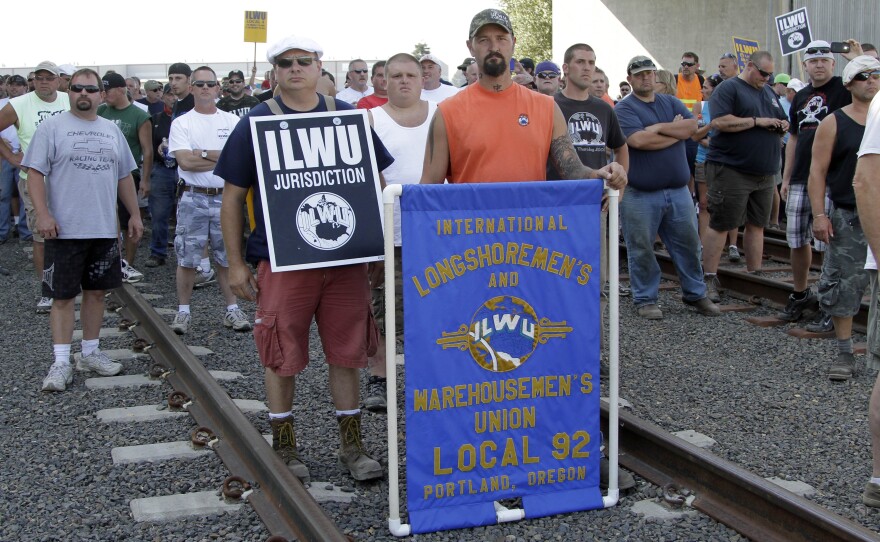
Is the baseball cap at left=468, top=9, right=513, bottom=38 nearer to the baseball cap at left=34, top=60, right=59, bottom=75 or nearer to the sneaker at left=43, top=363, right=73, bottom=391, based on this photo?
the sneaker at left=43, top=363, right=73, bottom=391

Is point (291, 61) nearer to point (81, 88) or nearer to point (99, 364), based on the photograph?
point (81, 88)

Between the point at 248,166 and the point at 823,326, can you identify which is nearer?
the point at 248,166

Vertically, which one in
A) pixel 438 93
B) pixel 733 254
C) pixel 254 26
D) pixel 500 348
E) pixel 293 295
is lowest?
pixel 733 254

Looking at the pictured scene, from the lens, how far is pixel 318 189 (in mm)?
4695

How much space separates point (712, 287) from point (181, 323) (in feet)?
16.3

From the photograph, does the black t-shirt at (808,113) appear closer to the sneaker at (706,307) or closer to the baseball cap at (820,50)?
the baseball cap at (820,50)

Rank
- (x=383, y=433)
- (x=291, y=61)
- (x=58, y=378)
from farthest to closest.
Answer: (x=58, y=378)
(x=383, y=433)
(x=291, y=61)

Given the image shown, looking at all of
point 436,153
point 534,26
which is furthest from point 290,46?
point 534,26

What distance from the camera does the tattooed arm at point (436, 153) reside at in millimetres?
4676

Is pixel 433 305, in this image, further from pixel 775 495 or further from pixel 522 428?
pixel 775 495

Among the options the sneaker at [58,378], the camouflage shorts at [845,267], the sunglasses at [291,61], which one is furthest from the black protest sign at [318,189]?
the camouflage shorts at [845,267]

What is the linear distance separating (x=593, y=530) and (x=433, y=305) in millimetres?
1174

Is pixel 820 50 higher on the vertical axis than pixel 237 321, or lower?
higher

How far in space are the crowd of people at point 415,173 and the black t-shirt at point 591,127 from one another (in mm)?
13
